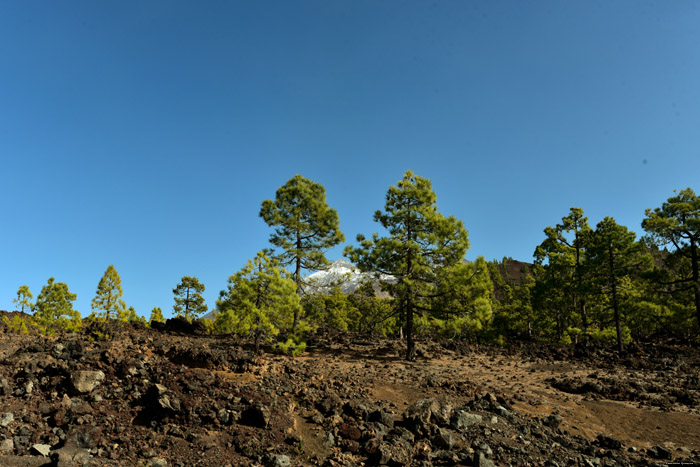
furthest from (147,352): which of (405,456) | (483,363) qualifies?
(483,363)

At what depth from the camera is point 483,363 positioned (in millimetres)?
22516

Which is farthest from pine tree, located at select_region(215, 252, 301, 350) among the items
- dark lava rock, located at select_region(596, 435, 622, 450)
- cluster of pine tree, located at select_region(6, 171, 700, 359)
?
dark lava rock, located at select_region(596, 435, 622, 450)

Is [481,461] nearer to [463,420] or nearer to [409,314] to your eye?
[463,420]

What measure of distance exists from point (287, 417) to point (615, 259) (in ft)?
85.5

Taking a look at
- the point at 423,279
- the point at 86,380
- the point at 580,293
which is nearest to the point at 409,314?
the point at 423,279

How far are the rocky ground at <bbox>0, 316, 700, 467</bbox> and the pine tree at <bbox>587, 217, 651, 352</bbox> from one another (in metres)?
11.9

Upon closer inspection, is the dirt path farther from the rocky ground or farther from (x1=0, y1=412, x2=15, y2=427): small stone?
(x1=0, y1=412, x2=15, y2=427): small stone

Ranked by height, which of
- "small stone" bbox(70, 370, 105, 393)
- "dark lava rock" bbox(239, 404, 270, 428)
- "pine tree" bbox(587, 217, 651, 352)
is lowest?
"dark lava rock" bbox(239, 404, 270, 428)

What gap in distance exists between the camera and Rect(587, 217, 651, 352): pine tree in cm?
2581

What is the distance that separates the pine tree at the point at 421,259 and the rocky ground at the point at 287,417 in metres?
5.66

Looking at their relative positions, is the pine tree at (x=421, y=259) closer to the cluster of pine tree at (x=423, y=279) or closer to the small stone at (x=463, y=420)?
the cluster of pine tree at (x=423, y=279)

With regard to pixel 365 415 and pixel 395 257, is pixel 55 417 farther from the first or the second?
pixel 395 257

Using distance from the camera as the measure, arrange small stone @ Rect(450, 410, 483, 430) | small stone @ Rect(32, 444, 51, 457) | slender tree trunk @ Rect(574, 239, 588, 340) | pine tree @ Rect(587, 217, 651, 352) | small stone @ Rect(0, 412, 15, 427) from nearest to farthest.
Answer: small stone @ Rect(32, 444, 51, 457), small stone @ Rect(0, 412, 15, 427), small stone @ Rect(450, 410, 483, 430), pine tree @ Rect(587, 217, 651, 352), slender tree trunk @ Rect(574, 239, 588, 340)

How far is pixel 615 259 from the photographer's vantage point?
26.4 metres
